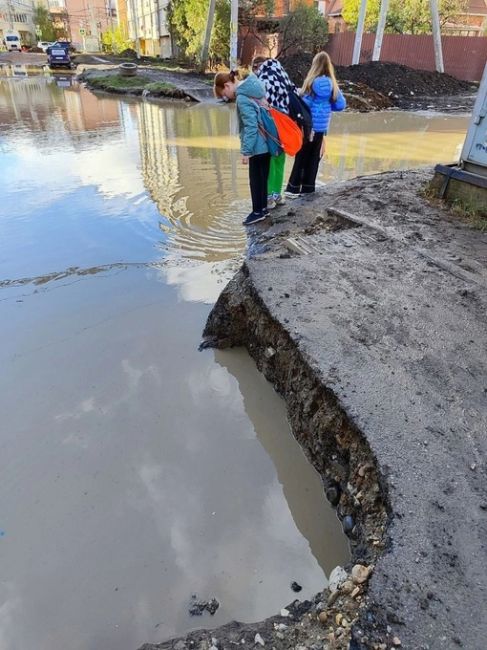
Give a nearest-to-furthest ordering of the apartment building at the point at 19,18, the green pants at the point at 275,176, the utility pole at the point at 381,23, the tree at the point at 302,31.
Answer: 1. the green pants at the point at 275,176
2. the utility pole at the point at 381,23
3. the tree at the point at 302,31
4. the apartment building at the point at 19,18

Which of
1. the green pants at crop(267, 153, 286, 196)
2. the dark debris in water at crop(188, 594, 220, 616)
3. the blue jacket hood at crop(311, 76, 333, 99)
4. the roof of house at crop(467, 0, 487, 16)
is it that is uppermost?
the roof of house at crop(467, 0, 487, 16)

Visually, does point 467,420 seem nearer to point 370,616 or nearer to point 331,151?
point 370,616

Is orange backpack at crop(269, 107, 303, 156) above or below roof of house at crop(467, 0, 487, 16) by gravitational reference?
below

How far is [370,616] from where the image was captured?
4.86ft

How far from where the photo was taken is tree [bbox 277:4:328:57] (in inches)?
942

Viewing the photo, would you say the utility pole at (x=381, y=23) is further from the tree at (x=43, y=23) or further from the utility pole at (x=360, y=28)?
the tree at (x=43, y=23)

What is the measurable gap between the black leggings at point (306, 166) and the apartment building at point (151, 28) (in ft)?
118

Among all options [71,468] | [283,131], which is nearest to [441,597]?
[71,468]

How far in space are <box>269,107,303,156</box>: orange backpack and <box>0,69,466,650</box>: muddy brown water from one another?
1.13m

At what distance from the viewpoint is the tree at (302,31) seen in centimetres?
2392

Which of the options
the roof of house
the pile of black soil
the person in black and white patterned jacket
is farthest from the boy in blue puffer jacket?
the roof of house

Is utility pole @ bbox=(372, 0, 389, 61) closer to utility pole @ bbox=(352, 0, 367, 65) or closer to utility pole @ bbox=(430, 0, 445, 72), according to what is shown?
utility pole @ bbox=(352, 0, 367, 65)

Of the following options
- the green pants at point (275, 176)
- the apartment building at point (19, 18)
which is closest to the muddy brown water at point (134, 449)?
the green pants at point (275, 176)

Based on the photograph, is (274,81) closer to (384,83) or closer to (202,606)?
(202,606)
